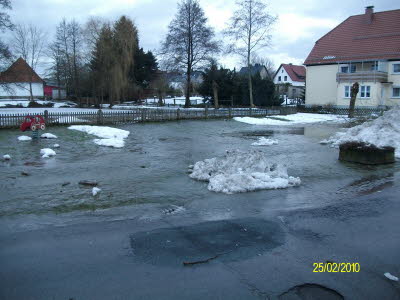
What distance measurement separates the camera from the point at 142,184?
911 centimetres

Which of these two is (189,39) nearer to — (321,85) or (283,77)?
(321,85)

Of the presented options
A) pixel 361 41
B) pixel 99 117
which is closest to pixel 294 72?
pixel 361 41

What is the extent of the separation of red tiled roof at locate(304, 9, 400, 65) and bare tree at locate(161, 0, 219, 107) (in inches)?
556

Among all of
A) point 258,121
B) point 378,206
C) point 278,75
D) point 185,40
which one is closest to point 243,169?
point 378,206

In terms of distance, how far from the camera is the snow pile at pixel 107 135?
15736mm

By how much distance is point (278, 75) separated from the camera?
9081cm

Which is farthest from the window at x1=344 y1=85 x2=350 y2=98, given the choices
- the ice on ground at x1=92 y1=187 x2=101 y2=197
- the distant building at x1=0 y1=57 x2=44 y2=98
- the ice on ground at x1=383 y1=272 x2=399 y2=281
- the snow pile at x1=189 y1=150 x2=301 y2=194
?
the ice on ground at x1=383 y1=272 x2=399 y2=281

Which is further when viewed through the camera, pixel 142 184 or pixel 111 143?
pixel 111 143

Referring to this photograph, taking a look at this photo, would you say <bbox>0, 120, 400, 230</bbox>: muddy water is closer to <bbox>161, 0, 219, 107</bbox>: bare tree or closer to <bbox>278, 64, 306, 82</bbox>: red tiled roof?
<bbox>161, 0, 219, 107</bbox>: bare tree

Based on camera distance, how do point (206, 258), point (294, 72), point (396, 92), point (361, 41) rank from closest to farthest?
point (206, 258)
point (396, 92)
point (361, 41)
point (294, 72)

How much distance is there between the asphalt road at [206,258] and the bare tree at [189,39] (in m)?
39.1

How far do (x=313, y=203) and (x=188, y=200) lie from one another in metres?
2.63

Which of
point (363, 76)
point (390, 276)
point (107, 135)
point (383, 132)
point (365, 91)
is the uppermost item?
point (363, 76)

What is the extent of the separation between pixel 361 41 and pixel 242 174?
42.6 metres
